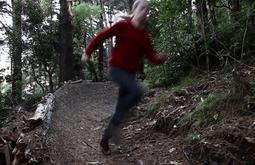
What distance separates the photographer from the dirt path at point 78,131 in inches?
227

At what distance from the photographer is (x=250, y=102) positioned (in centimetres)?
549

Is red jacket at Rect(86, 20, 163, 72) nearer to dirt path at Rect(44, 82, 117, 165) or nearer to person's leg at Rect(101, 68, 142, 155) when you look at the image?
person's leg at Rect(101, 68, 142, 155)

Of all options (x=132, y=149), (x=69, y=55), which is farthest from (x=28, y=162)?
(x=69, y=55)

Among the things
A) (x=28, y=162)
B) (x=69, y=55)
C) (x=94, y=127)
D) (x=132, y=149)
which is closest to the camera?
(x=28, y=162)

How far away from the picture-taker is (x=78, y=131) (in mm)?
7684

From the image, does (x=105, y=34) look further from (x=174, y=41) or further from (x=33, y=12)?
(x=33, y=12)

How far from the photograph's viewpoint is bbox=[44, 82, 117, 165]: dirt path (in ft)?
18.9

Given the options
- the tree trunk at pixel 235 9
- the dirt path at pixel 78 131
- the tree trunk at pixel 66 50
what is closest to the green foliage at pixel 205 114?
the dirt path at pixel 78 131

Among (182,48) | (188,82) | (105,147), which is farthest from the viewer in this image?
(182,48)

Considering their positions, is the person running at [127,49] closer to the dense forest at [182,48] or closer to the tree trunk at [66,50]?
the dense forest at [182,48]

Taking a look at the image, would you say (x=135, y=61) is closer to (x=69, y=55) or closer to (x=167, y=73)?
(x=167, y=73)

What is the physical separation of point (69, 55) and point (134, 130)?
1244cm

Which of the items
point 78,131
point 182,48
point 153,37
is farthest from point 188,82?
point 153,37

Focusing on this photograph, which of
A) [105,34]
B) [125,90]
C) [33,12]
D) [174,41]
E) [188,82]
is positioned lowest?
[125,90]
